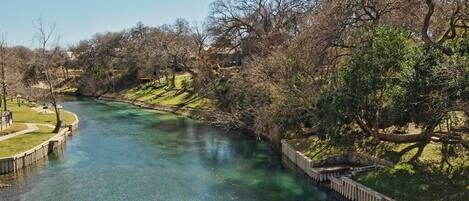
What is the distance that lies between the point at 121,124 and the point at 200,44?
36.0m

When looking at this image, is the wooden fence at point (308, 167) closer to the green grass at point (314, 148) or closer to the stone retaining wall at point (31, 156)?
the green grass at point (314, 148)

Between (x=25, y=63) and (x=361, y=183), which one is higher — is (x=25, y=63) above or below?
above

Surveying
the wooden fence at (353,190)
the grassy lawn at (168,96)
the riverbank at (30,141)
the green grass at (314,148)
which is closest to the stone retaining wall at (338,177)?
the wooden fence at (353,190)

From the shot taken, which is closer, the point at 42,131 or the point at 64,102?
the point at 42,131

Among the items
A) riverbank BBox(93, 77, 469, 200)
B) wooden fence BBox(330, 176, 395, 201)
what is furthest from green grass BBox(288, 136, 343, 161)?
wooden fence BBox(330, 176, 395, 201)

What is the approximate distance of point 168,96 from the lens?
8881cm

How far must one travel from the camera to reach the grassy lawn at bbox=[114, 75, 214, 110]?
254 ft

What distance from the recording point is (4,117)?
164 ft

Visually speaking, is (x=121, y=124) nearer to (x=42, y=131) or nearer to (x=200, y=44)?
(x=42, y=131)

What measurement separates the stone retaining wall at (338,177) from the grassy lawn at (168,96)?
3504 cm

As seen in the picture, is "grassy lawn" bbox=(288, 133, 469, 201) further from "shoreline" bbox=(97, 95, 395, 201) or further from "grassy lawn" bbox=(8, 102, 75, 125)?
"grassy lawn" bbox=(8, 102, 75, 125)

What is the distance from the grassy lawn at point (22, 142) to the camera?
128 ft

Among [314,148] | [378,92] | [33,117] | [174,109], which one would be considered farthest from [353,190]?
[174,109]

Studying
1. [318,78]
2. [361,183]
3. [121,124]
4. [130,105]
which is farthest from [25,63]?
[361,183]
